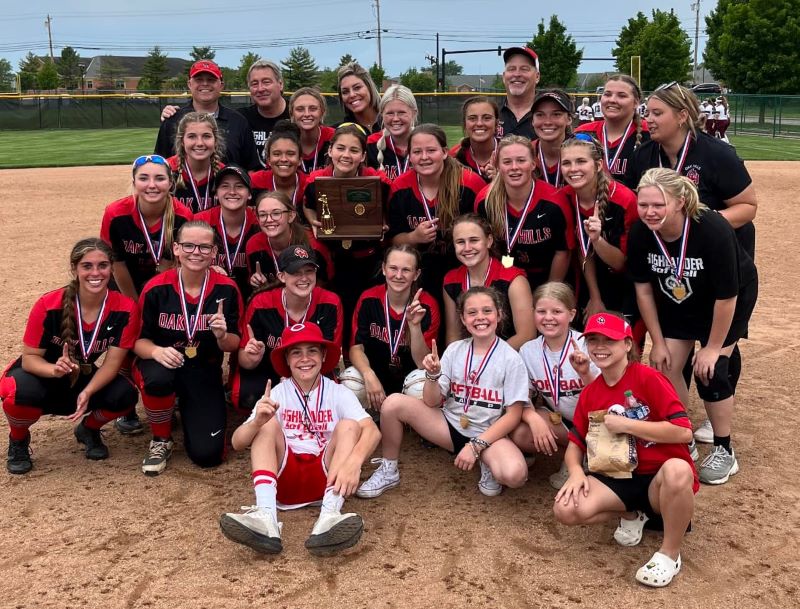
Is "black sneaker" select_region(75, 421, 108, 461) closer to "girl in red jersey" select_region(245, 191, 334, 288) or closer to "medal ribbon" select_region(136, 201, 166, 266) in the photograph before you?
"medal ribbon" select_region(136, 201, 166, 266)

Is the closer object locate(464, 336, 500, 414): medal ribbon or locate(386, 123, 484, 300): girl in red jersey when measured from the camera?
locate(464, 336, 500, 414): medal ribbon

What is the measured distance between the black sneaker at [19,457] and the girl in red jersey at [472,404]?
6.48ft

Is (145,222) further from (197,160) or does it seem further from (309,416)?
(309,416)

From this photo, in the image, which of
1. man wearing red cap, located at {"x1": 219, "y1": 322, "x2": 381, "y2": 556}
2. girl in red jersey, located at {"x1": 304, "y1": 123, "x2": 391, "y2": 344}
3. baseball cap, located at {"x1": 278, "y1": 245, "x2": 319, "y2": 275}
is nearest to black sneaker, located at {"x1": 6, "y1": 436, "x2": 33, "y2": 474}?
man wearing red cap, located at {"x1": 219, "y1": 322, "x2": 381, "y2": 556}

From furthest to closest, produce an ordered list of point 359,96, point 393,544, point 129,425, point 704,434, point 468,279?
point 359,96, point 129,425, point 704,434, point 468,279, point 393,544

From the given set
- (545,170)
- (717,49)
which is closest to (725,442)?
(545,170)

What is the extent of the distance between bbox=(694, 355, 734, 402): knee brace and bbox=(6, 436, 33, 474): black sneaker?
3.85 m

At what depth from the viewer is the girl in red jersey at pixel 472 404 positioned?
4180mm

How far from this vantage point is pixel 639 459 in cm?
368

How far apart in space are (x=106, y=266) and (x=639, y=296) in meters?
3.07

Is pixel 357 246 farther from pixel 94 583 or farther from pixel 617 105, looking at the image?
pixel 94 583

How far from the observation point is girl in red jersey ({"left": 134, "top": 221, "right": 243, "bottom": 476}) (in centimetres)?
468

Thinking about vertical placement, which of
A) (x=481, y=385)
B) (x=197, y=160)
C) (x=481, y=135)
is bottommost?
(x=481, y=385)

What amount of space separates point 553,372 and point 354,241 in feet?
6.06
